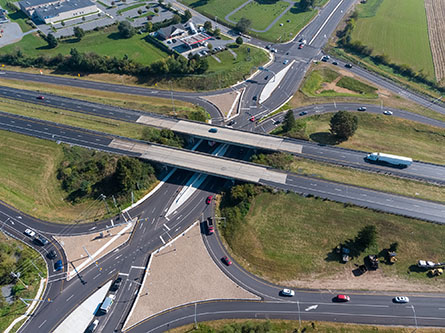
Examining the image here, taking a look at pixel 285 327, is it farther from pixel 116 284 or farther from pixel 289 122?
pixel 289 122

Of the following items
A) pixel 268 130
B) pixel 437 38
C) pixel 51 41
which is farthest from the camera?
pixel 437 38

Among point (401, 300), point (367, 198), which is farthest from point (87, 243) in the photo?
point (367, 198)

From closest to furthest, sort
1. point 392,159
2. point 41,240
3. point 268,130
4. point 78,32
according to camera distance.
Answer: point 41,240 → point 392,159 → point 268,130 → point 78,32

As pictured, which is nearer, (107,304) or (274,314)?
(274,314)

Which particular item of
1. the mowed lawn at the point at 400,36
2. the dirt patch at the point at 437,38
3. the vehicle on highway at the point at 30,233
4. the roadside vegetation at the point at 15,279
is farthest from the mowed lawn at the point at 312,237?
the mowed lawn at the point at 400,36

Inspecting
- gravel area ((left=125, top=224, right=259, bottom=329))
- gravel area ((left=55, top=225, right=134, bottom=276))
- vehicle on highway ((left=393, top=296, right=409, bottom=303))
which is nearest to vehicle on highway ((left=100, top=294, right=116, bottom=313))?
gravel area ((left=125, top=224, right=259, bottom=329))

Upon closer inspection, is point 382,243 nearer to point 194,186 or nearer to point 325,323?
point 325,323

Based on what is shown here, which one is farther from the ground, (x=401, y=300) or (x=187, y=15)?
(x=187, y=15)
